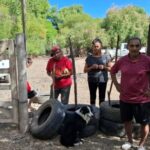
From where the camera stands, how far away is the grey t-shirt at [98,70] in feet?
23.7

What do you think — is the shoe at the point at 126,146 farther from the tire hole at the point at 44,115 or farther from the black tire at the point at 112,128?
the tire hole at the point at 44,115

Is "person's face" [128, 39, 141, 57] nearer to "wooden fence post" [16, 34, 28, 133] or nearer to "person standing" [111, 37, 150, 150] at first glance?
"person standing" [111, 37, 150, 150]

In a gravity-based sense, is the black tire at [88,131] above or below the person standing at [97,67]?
below

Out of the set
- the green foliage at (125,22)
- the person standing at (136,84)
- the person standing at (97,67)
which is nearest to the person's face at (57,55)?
the person standing at (97,67)

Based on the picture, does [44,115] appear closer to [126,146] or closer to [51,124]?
[51,124]

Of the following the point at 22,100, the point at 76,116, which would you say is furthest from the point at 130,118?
the point at 22,100

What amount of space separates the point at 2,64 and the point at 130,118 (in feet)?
32.8

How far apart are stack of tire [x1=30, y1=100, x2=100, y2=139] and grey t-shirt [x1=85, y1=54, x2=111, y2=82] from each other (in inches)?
25.0

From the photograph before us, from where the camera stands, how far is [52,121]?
638cm

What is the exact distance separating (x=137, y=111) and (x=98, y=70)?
170cm

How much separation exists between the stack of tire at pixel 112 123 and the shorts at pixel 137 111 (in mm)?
686

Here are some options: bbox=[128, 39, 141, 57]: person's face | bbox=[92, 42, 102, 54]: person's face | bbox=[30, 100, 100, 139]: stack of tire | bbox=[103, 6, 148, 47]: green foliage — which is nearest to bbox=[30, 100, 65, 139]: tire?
bbox=[30, 100, 100, 139]: stack of tire

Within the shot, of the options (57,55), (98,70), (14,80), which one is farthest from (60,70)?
(14,80)

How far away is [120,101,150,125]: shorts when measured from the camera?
223 inches
